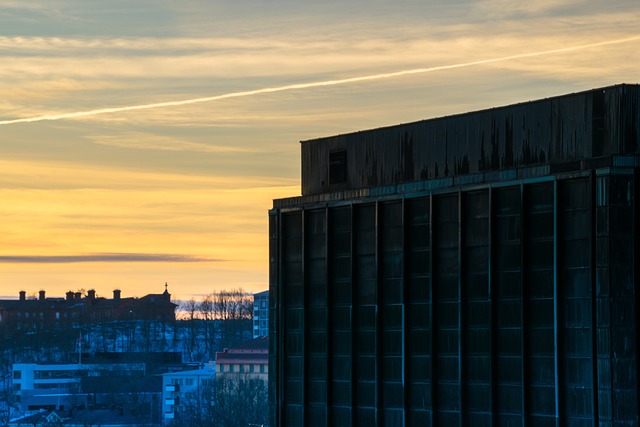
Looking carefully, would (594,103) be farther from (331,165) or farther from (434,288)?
(331,165)

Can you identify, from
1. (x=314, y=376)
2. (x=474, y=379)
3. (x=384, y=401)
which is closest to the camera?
(x=474, y=379)

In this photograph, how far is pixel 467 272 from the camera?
8375 cm

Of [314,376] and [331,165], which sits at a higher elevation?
[331,165]

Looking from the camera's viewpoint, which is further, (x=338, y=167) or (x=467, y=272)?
(x=338, y=167)

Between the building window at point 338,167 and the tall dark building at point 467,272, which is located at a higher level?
the building window at point 338,167

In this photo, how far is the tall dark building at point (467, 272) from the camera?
248ft

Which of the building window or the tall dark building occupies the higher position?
the building window

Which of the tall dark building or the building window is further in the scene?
the building window

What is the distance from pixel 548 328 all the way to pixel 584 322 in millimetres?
2317

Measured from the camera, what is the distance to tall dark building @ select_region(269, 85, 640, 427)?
75.5 meters

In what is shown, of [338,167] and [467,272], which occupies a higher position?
[338,167]

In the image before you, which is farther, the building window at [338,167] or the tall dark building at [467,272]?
the building window at [338,167]

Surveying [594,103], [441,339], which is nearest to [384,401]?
[441,339]

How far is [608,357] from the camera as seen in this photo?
245 feet
